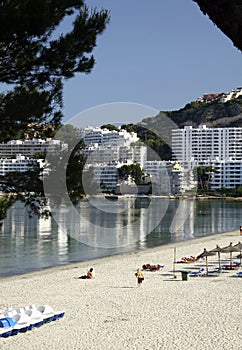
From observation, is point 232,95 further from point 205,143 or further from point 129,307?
point 129,307

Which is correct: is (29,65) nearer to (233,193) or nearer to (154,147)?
(233,193)

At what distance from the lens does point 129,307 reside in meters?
7.81

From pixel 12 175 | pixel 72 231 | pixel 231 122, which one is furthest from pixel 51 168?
pixel 231 122

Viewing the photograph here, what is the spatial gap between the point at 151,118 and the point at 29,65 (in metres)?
99.6

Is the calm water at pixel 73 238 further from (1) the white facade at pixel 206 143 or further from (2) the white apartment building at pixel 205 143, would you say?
(1) the white facade at pixel 206 143

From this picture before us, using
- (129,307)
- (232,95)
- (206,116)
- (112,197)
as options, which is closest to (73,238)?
(129,307)


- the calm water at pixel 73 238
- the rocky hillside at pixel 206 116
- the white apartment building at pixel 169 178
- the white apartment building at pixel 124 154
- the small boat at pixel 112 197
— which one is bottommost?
the small boat at pixel 112 197

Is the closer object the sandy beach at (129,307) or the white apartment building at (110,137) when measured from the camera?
the sandy beach at (129,307)

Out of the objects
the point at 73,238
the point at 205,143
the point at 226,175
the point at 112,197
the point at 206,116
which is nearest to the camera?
the point at 73,238

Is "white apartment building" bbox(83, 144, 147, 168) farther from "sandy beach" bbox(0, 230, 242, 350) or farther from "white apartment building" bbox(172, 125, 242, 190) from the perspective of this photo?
"sandy beach" bbox(0, 230, 242, 350)

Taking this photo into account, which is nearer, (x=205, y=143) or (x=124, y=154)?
(x=124, y=154)

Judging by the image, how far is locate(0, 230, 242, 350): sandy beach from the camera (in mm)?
5980

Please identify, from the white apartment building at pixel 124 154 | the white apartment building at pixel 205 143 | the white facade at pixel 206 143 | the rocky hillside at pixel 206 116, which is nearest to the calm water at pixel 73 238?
the white apartment building at pixel 124 154

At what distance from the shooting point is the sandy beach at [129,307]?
235 inches
